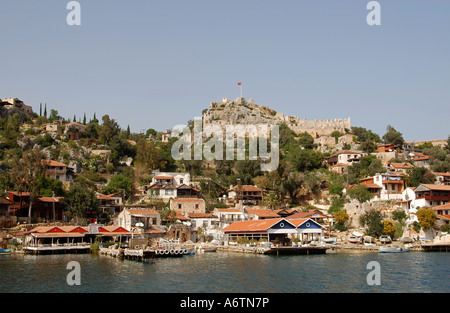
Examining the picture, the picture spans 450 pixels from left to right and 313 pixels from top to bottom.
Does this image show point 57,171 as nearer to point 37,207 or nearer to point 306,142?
point 37,207

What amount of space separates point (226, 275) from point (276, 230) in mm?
20495

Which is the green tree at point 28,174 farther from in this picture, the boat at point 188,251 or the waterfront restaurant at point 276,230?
the waterfront restaurant at point 276,230

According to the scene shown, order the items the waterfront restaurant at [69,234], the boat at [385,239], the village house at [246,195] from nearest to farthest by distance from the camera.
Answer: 1. the waterfront restaurant at [69,234]
2. the boat at [385,239]
3. the village house at [246,195]

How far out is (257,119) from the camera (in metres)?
126

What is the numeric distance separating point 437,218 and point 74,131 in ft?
232

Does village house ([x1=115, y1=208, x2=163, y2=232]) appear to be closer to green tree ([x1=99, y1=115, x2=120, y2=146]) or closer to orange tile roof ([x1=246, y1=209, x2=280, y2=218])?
orange tile roof ([x1=246, y1=209, x2=280, y2=218])

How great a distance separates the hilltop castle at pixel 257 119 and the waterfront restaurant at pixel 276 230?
67115 mm

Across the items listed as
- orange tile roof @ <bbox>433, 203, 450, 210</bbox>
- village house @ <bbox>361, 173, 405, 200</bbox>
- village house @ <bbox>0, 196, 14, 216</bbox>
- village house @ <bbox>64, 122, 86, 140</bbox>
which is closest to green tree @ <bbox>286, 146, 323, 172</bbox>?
village house @ <bbox>361, 173, 405, 200</bbox>

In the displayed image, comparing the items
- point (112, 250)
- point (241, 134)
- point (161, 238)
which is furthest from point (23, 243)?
point (241, 134)

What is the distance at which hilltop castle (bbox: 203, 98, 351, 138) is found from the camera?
125 m

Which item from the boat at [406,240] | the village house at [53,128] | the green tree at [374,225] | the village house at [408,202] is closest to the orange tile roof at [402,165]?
the village house at [408,202]

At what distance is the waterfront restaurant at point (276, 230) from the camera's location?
5266 cm

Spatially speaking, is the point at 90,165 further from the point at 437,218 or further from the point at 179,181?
the point at 437,218
